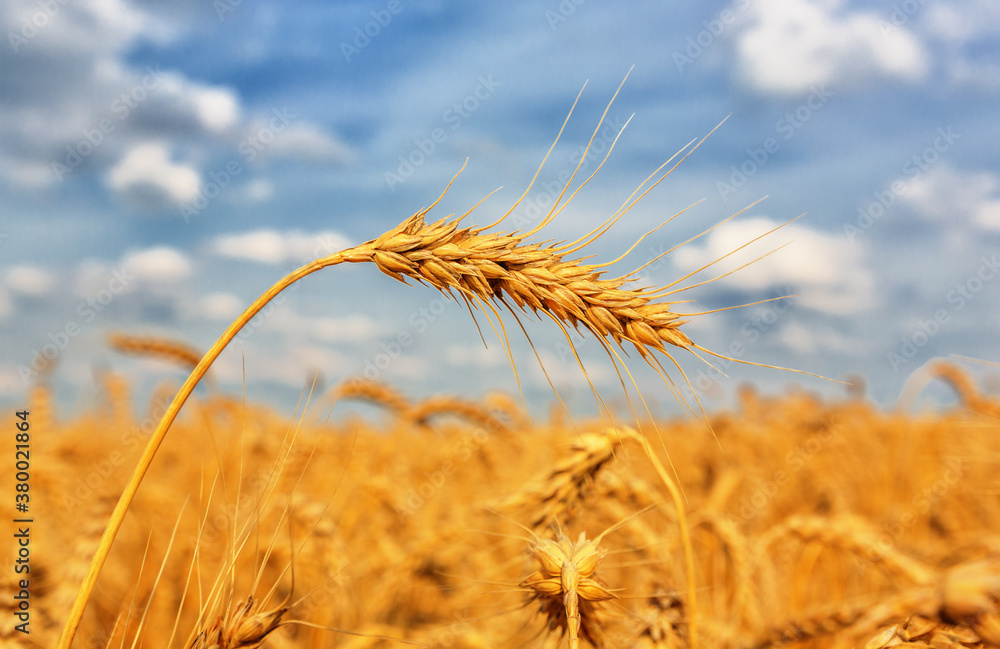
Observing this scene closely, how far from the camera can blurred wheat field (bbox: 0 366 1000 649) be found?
143cm

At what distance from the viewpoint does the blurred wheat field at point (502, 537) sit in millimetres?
1426

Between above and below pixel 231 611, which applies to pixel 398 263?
above

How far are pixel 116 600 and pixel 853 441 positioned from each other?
8378 millimetres

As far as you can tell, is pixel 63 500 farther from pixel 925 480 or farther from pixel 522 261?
pixel 925 480

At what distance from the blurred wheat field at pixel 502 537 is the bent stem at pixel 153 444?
13cm

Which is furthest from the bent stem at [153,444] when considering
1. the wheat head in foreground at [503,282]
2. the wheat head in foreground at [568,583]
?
Answer: the wheat head in foreground at [568,583]

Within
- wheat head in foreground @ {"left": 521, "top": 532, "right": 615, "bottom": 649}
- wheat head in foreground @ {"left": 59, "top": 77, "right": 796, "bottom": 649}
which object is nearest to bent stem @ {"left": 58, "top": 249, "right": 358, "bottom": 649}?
wheat head in foreground @ {"left": 59, "top": 77, "right": 796, "bottom": 649}

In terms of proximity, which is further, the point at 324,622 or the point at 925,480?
the point at 925,480

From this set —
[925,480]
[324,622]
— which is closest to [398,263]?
[324,622]

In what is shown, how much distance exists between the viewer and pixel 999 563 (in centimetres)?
81

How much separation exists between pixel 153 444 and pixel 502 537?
291 cm

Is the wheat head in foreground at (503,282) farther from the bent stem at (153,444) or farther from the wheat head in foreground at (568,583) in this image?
the wheat head in foreground at (568,583)

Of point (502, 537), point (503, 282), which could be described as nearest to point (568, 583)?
point (503, 282)

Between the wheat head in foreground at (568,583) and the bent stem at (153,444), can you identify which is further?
the wheat head in foreground at (568,583)
